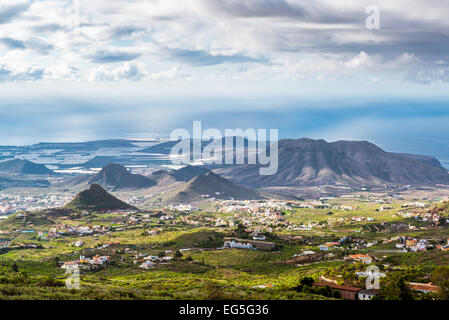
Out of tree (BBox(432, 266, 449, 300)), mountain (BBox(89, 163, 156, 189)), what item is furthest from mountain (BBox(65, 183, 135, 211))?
tree (BBox(432, 266, 449, 300))

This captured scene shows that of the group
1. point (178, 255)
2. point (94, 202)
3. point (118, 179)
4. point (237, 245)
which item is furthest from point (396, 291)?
point (118, 179)

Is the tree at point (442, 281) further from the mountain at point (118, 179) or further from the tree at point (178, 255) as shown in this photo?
the mountain at point (118, 179)

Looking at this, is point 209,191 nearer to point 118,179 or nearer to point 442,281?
point 118,179

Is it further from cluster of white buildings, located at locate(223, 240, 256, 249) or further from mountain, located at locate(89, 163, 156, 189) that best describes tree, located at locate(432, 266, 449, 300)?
mountain, located at locate(89, 163, 156, 189)

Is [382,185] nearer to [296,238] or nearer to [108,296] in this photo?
[296,238]
